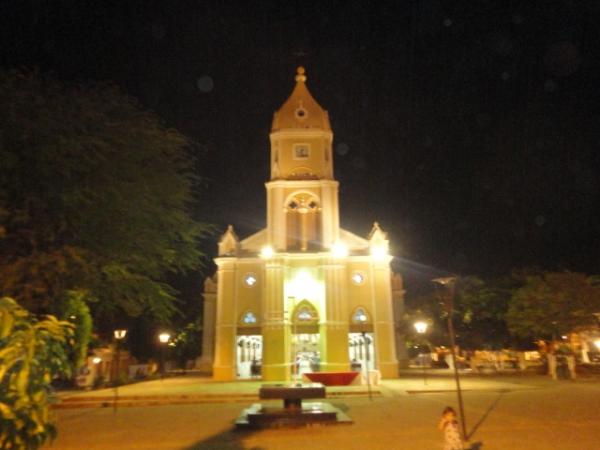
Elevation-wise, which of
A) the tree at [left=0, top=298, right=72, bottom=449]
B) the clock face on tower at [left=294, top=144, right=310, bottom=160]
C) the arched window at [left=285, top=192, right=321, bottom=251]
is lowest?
the tree at [left=0, top=298, right=72, bottom=449]

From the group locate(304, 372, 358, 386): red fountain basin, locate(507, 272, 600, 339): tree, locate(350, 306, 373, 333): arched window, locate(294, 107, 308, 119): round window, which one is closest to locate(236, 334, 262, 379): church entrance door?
locate(350, 306, 373, 333): arched window

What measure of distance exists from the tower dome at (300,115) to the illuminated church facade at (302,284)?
0.15 m

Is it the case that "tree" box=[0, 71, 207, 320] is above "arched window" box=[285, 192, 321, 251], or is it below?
below

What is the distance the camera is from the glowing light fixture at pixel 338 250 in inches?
1432

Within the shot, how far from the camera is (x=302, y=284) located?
37.1 meters

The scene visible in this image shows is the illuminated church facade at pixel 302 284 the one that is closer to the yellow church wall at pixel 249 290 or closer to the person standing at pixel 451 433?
the yellow church wall at pixel 249 290

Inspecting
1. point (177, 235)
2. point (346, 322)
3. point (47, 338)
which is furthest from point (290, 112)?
point (47, 338)

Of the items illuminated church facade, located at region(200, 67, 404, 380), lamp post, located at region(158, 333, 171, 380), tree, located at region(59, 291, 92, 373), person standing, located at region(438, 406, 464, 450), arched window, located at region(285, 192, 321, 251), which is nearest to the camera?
person standing, located at region(438, 406, 464, 450)

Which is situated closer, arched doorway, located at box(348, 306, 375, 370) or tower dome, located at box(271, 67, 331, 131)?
arched doorway, located at box(348, 306, 375, 370)

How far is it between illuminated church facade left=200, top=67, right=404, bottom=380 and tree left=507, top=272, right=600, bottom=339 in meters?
8.76

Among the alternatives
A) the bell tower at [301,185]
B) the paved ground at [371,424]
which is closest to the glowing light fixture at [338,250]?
the bell tower at [301,185]

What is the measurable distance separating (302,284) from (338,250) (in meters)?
3.52

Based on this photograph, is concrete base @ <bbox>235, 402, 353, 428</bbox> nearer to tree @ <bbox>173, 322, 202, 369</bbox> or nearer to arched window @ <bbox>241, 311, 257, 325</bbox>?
arched window @ <bbox>241, 311, 257, 325</bbox>

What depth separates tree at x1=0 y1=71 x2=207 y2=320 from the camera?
10.2m
